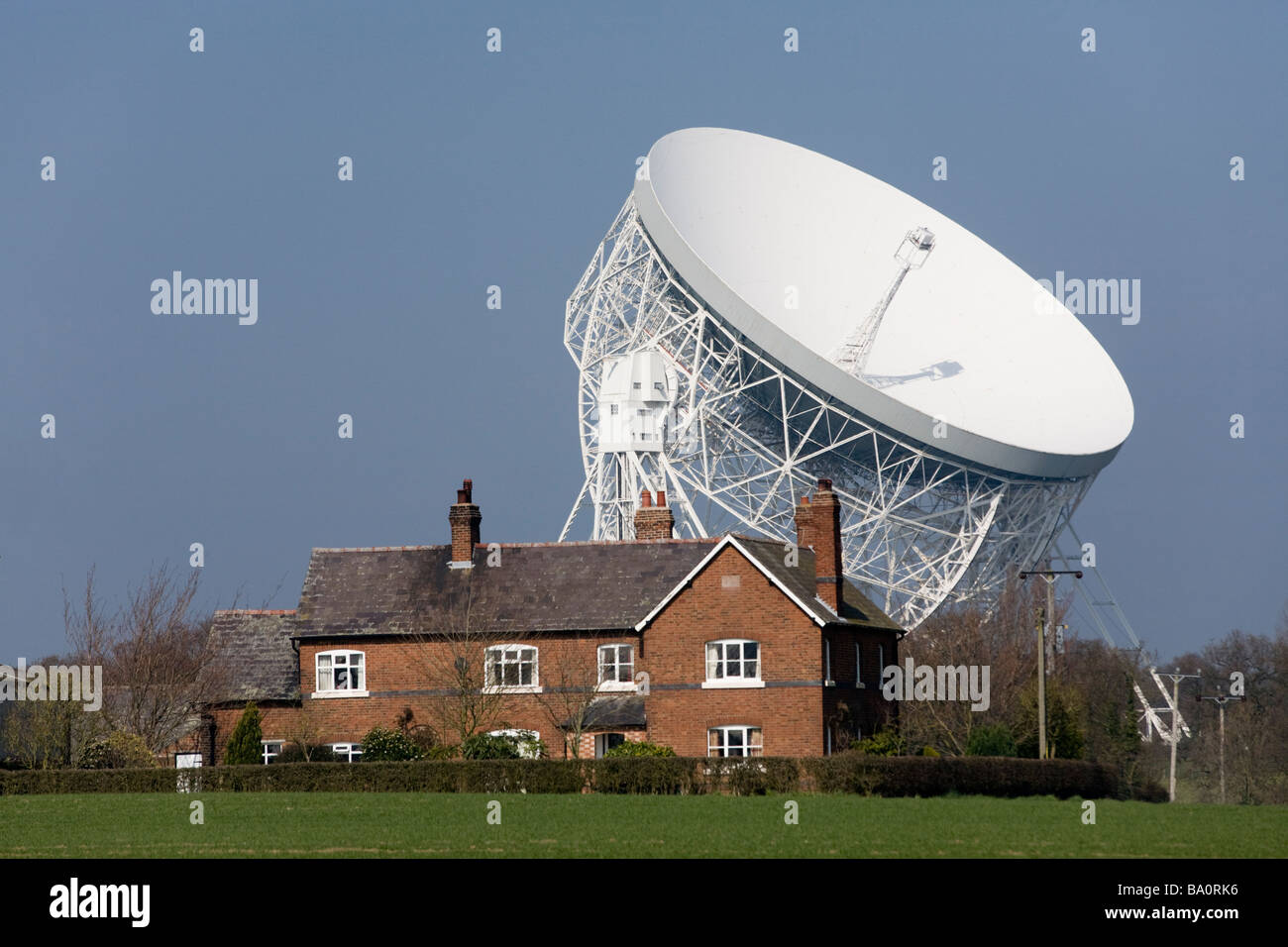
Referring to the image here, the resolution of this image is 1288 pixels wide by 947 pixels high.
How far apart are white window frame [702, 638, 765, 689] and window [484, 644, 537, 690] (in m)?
5.56

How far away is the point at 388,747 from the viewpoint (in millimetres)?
54125

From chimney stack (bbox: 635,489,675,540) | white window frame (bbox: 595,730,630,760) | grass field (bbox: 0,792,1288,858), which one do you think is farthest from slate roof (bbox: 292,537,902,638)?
grass field (bbox: 0,792,1288,858)

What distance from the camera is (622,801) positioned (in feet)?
135

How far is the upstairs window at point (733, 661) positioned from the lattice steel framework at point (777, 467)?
34.1ft

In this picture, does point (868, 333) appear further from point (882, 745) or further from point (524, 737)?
point (524, 737)

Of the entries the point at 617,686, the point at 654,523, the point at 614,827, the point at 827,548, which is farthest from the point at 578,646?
the point at 614,827

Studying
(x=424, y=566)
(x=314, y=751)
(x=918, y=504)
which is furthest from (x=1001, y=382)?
(x=314, y=751)

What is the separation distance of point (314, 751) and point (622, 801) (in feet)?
53.1

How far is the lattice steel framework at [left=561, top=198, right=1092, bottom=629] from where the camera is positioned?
210ft

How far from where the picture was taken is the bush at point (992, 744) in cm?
5809

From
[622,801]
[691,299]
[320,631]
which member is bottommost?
[622,801]

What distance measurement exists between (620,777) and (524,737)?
10.6m

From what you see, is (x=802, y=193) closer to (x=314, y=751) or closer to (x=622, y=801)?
(x=314, y=751)

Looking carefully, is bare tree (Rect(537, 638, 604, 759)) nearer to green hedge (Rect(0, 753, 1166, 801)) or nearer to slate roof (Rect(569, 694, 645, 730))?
slate roof (Rect(569, 694, 645, 730))
